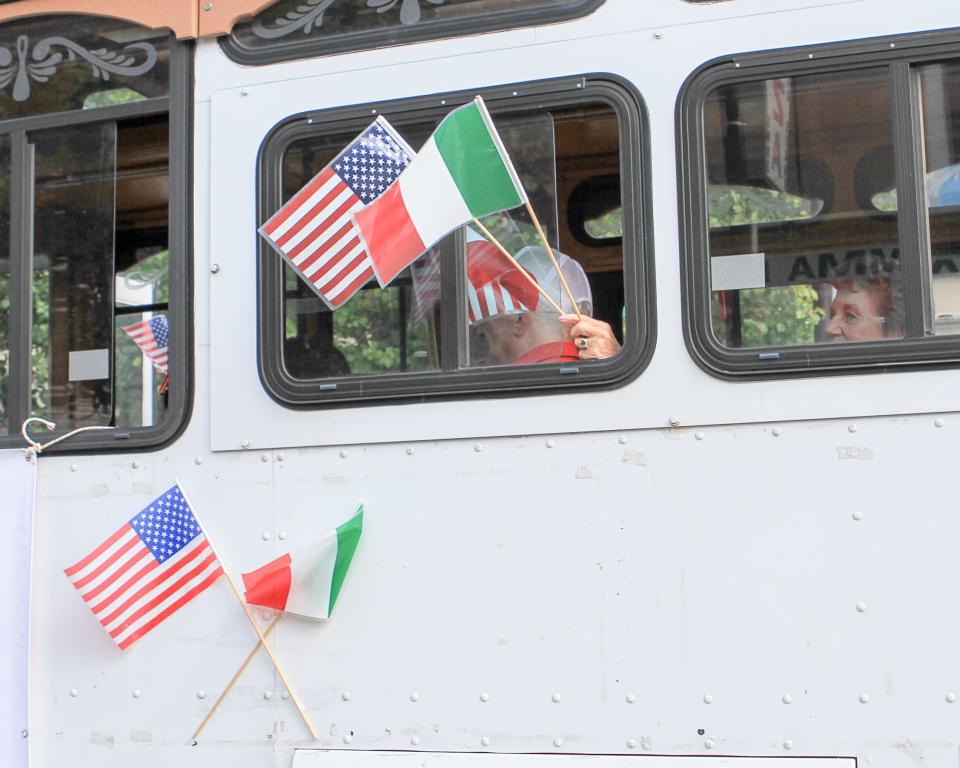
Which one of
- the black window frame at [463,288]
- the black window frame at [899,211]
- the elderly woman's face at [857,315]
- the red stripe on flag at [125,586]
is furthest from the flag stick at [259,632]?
the elderly woman's face at [857,315]

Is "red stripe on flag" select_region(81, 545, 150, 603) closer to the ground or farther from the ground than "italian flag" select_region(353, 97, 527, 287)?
closer to the ground

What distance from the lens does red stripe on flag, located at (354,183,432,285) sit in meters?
2.79

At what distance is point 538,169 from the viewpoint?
9.32 ft

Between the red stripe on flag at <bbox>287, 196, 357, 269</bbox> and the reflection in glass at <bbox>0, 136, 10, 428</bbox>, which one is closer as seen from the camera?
the red stripe on flag at <bbox>287, 196, 357, 269</bbox>

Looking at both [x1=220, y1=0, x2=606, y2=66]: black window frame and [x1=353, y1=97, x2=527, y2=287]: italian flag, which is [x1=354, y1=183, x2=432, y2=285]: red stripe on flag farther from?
[x1=220, y1=0, x2=606, y2=66]: black window frame

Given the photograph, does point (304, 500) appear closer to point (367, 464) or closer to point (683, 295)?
point (367, 464)

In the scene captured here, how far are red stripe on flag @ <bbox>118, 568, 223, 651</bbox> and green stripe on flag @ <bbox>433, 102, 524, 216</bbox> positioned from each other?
3.51 ft

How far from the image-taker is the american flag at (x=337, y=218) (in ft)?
9.31

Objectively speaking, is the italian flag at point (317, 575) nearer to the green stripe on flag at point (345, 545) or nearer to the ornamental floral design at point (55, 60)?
the green stripe on flag at point (345, 545)

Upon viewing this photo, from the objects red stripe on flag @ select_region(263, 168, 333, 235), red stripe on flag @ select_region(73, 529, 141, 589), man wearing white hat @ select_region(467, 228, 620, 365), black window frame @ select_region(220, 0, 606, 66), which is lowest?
red stripe on flag @ select_region(73, 529, 141, 589)

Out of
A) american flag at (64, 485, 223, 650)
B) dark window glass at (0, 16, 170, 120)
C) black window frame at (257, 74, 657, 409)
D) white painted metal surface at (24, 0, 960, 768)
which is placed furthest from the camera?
dark window glass at (0, 16, 170, 120)

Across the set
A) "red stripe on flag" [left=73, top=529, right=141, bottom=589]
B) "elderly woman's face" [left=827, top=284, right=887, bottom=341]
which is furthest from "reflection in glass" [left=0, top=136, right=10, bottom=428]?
"elderly woman's face" [left=827, top=284, right=887, bottom=341]

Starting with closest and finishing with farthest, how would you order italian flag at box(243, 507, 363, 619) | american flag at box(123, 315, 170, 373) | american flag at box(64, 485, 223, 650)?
italian flag at box(243, 507, 363, 619)
american flag at box(64, 485, 223, 650)
american flag at box(123, 315, 170, 373)

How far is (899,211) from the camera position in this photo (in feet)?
8.40
